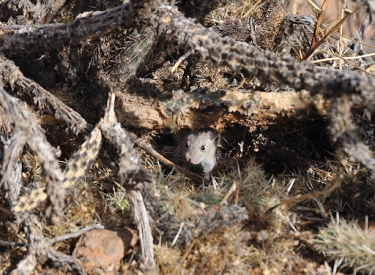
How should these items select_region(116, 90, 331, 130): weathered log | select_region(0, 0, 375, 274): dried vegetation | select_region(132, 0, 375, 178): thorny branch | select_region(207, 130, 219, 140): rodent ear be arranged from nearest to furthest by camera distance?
1. select_region(132, 0, 375, 178): thorny branch
2. select_region(0, 0, 375, 274): dried vegetation
3. select_region(116, 90, 331, 130): weathered log
4. select_region(207, 130, 219, 140): rodent ear

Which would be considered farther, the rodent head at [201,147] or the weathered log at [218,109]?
the rodent head at [201,147]

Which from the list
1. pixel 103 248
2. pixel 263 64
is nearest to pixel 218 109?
pixel 263 64

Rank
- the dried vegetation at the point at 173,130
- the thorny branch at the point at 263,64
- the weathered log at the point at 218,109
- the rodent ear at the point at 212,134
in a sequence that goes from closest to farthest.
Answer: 1. the thorny branch at the point at 263,64
2. the dried vegetation at the point at 173,130
3. the weathered log at the point at 218,109
4. the rodent ear at the point at 212,134

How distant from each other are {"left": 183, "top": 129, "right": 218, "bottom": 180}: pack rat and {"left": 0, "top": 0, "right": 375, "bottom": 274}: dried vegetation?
0.35ft

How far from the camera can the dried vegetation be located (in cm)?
236

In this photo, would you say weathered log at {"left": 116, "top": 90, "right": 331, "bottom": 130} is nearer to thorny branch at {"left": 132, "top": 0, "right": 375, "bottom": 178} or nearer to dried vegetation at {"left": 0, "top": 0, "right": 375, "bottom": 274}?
dried vegetation at {"left": 0, "top": 0, "right": 375, "bottom": 274}

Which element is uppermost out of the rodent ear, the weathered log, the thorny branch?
the thorny branch

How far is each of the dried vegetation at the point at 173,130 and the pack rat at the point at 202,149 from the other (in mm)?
105

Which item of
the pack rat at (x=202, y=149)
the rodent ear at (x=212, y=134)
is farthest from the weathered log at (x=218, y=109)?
the pack rat at (x=202, y=149)

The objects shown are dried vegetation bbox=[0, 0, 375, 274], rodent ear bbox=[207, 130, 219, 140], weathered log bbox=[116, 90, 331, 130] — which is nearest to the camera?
dried vegetation bbox=[0, 0, 375, 274]

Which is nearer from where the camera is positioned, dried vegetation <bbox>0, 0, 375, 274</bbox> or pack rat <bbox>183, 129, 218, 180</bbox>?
dried vegetation <bbox>0, 0, 375, 274</bbox>

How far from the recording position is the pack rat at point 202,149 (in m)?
3.65

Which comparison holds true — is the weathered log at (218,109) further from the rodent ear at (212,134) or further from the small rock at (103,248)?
the small rock at (103,248)

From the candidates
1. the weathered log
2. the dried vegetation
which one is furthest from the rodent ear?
the weathered log
